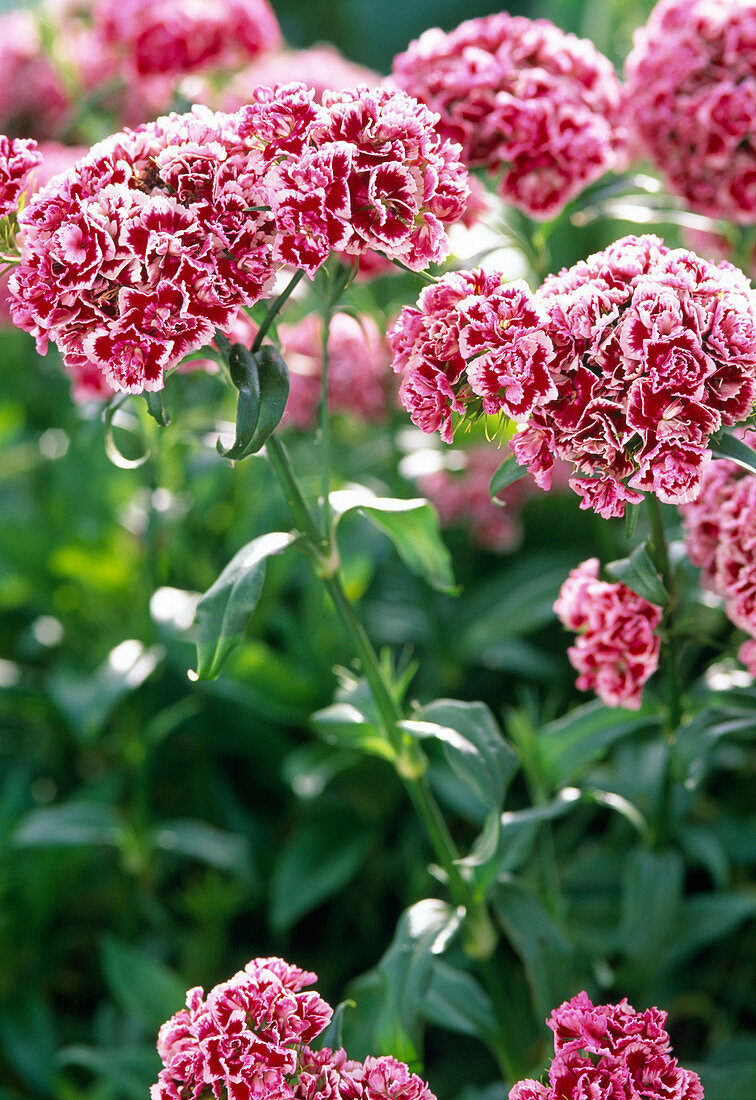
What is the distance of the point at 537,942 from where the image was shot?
1.19m

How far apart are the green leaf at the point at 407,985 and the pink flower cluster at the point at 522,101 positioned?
905 millimetres

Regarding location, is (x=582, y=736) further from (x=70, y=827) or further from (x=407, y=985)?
(x=70, y=827)

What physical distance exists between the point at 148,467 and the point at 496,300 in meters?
1.06

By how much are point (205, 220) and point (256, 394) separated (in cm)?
15

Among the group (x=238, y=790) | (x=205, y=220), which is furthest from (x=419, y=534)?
(x=238, y=790)

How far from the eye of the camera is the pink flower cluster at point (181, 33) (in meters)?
1.97

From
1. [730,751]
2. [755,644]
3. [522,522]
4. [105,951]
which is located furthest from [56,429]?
[755,644]

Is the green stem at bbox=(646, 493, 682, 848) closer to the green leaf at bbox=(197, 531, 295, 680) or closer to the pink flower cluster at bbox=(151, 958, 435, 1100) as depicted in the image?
the green leaf at bbox=(197, 531, 295, 680)

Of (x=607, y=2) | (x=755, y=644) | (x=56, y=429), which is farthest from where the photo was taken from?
(x=607, y=2)

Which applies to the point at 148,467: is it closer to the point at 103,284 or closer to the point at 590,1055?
the point at 103,284

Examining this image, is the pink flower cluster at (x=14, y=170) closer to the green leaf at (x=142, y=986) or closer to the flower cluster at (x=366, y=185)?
the flower cluster at (x=366, y=185)

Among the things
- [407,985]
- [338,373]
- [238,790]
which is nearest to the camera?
[407,985]

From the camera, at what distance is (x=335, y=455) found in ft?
7.43

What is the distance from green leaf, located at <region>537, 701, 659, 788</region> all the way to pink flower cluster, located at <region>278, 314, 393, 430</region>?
84 centimetres
